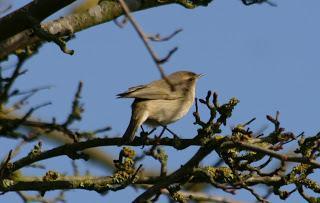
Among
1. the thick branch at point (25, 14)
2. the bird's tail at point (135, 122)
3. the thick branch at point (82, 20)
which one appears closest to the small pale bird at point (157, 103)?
the bird's tail at point (135, 122)

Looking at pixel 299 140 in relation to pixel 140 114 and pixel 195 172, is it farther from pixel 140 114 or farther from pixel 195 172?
pixel 140 114

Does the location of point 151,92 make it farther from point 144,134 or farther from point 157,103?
point 144,134

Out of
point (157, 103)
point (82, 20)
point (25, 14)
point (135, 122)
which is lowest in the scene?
point (157, 103)

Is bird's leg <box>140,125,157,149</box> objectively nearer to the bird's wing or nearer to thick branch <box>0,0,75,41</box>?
the bird's wing

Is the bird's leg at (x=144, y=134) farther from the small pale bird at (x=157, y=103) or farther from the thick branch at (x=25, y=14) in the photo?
the thick branch at (x=25, y=14)

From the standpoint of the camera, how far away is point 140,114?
8.13 m

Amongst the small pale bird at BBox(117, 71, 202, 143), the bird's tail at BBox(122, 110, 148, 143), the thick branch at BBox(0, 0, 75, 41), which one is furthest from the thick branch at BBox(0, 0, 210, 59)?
the small pale bird at BBox(117, 71, 202, 143)

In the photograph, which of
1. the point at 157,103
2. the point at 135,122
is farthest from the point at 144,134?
the point at 157,103

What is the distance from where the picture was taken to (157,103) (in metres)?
8.50

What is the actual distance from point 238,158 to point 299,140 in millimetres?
446

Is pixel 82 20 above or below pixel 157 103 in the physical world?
above

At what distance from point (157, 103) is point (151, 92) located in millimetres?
168

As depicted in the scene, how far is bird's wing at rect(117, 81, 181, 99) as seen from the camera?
820 cm

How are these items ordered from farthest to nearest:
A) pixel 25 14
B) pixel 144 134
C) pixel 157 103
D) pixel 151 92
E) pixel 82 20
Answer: pixel 151 92 → pixel 157 103 → pixel 144 134 → pixel 82 20 → pixel 25 14
